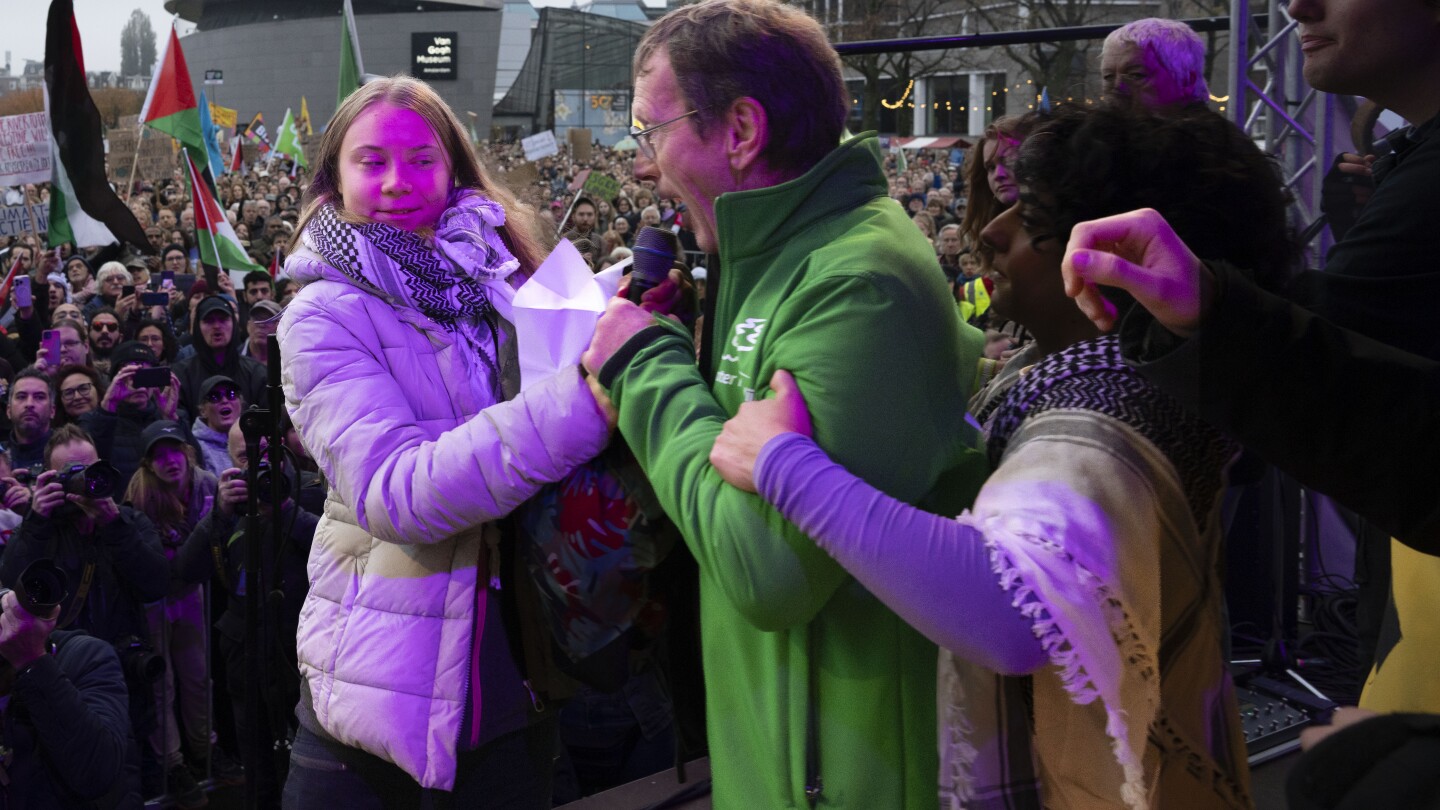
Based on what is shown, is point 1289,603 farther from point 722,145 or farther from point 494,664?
point 722,145

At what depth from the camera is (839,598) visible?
1.35 meters

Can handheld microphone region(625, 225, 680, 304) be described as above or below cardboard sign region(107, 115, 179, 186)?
below

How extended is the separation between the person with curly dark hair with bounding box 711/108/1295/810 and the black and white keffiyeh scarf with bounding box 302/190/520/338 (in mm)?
874

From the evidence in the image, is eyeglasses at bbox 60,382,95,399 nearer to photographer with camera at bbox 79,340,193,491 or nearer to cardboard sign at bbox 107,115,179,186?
photographer with camera at bbox 79,340,193,491

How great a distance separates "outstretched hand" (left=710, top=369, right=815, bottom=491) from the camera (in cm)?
123

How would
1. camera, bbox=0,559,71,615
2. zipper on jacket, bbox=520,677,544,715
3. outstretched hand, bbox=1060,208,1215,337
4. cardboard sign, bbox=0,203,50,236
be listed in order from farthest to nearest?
cardboard sign, bbox=0,203,50,236
camera, bbox=0,559,71,615
zipper on jacket, bbox=520,677,544,715
outstretched hand, bbox=1060,208,1215,337

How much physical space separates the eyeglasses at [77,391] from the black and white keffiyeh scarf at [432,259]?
4.86 meters

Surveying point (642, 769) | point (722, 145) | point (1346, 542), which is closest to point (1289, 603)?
point (1346, 542)

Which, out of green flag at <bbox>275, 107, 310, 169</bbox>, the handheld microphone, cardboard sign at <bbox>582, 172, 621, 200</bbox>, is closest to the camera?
the handheld microphone

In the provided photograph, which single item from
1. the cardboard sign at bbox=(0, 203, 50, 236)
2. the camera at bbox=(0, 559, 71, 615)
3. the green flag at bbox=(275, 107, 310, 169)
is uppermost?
the green flag at bbox=(275, 107, 310, 169)

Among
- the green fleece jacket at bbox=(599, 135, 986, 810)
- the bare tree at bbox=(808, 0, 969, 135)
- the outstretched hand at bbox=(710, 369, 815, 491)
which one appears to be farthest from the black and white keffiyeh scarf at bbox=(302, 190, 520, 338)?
the bare tree at bbox=(808, 0, 969, 135)

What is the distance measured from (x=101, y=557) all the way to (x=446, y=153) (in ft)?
10.00

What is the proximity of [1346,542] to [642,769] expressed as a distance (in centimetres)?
304

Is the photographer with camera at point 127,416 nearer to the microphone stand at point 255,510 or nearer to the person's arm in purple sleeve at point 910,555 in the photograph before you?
the microphone stand at point 255,510
